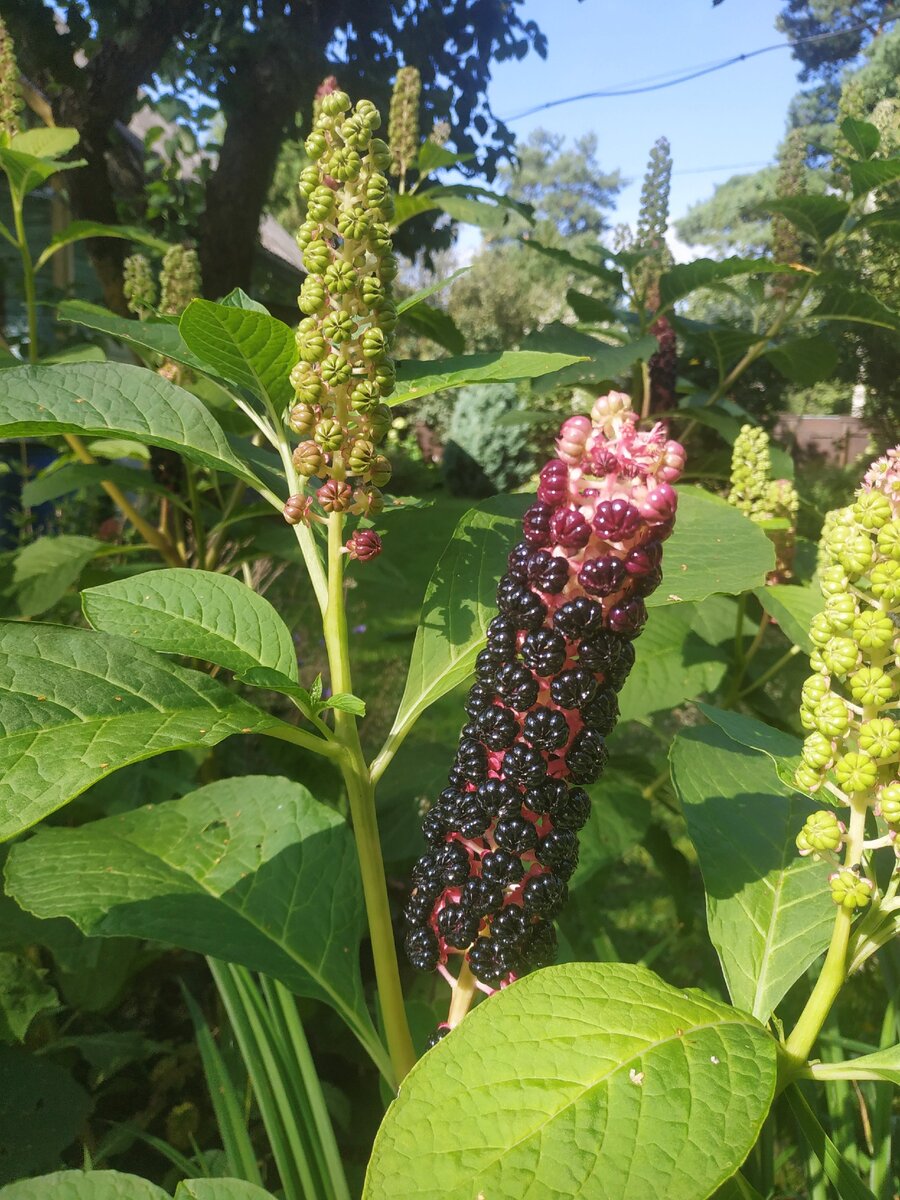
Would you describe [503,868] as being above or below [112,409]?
below

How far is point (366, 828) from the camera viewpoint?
3.05ft

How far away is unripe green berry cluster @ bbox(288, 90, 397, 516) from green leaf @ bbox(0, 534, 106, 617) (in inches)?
57.9

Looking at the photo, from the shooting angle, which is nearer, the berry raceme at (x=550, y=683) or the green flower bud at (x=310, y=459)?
the berry raceme at (x=550, y=683)

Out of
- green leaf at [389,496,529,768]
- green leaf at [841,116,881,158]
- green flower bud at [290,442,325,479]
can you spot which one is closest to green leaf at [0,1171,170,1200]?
green leaf at [389,496,529,768]

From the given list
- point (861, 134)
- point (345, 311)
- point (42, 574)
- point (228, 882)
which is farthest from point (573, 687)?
point (861, 134)

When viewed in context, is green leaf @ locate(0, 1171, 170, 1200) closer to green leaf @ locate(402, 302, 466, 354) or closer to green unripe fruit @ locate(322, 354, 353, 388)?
green unripe fruit @ locate(322, 354, 353, 388)

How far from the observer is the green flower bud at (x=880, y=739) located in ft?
2.40

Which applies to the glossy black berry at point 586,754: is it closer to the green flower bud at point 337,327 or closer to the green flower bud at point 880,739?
the green flower bud at point 880,739

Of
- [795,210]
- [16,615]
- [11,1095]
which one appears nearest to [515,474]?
[795,210]

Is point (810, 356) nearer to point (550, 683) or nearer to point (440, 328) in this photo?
point (440, 328)

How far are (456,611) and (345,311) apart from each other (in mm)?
401

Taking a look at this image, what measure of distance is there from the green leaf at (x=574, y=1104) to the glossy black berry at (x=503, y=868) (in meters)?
0.16

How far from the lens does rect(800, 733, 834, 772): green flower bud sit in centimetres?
76

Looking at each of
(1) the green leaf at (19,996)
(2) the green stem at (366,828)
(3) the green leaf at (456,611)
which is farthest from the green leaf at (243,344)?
(1) the green leaf at (19,996)
